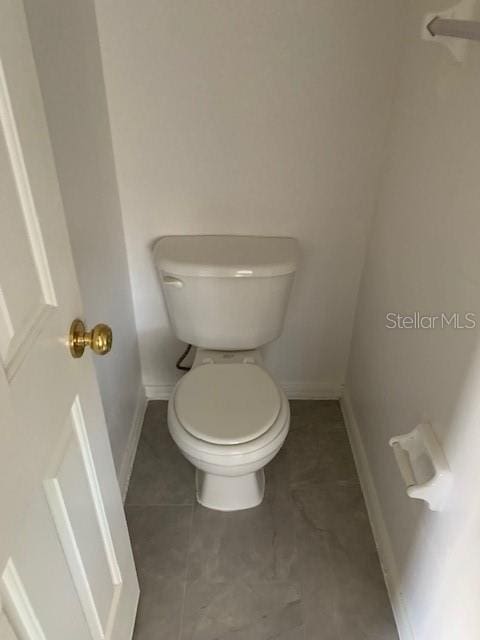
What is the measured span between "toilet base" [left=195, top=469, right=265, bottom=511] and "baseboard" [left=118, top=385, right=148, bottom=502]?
246 millimetres

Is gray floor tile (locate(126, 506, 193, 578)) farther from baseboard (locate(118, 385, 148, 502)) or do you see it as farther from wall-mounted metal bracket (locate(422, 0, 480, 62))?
wall-mounted metal bracket (locate(422, 0, 480, 62))

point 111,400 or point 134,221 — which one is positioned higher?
point 134,221

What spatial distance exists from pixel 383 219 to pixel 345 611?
1.09 m

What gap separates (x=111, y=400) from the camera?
1.56 meters

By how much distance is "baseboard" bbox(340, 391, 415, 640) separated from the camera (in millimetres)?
1336

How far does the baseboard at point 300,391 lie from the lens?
2.07 meters

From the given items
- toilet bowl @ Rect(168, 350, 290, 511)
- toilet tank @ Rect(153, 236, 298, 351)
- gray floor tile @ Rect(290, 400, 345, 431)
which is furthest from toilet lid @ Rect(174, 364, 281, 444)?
gray floor tile @ Rect(290, 400, 345, 431)

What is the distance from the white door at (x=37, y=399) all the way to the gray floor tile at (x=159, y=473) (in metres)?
0.71

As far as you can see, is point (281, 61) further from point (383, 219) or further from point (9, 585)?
point (9, 585)

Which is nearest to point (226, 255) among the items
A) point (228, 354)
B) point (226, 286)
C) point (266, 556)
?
point (226, 286)

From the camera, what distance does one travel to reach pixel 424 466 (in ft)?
3.69

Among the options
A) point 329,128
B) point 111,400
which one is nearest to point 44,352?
point 111,400

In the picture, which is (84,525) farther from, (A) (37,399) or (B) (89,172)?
(B) (89,172)

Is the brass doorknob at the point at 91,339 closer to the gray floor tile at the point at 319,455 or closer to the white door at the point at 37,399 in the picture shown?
the white door at the point at 37,399
